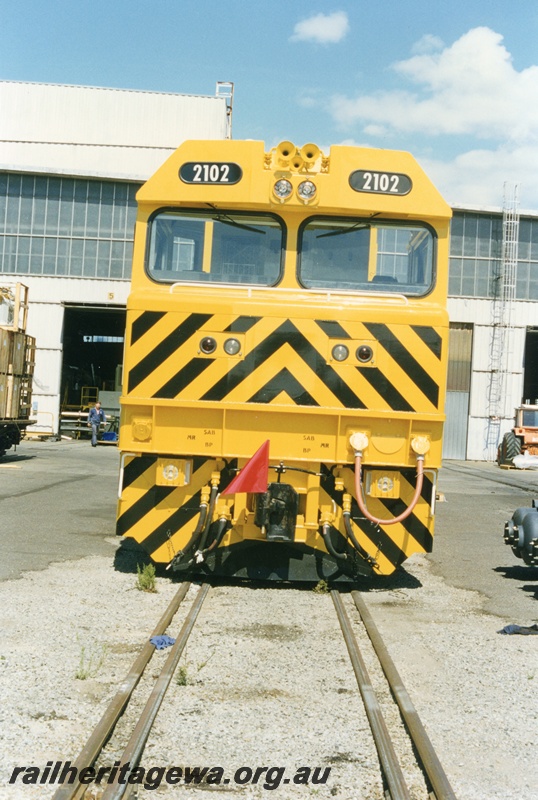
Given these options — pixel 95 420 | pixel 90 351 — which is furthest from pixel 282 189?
pixel 90 351

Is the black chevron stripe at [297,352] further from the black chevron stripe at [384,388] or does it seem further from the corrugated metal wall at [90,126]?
the corrugated metal wall at [90,126]

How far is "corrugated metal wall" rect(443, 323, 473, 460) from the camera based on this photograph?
3350 cm

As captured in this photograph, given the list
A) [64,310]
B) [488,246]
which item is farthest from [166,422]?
[488,246]

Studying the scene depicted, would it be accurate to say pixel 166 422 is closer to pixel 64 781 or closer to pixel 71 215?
pixel 64 781

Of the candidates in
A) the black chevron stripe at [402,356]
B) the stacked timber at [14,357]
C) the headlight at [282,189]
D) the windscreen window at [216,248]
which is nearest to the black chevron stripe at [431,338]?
the black chevron stripe at [402,356]

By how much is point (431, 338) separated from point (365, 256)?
2.97ft

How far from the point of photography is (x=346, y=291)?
22.1 feet

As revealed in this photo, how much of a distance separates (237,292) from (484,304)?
2847 centimetres

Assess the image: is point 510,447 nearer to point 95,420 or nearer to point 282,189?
point 95,420

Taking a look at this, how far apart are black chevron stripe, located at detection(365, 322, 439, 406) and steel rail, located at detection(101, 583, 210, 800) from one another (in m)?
2.58

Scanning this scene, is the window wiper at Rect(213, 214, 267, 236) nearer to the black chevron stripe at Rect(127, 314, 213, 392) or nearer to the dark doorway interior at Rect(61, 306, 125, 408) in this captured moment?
the black chevron stripe at Rect(127, 314, 213, 392)

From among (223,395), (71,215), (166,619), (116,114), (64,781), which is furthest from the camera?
(116,114)

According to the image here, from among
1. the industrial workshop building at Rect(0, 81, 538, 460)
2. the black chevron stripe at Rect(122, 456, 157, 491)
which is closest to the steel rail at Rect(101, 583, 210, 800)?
the black chevron stripe at Rect(122, 456, 157, 491)

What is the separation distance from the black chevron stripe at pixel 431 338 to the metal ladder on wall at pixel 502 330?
27.7 m
